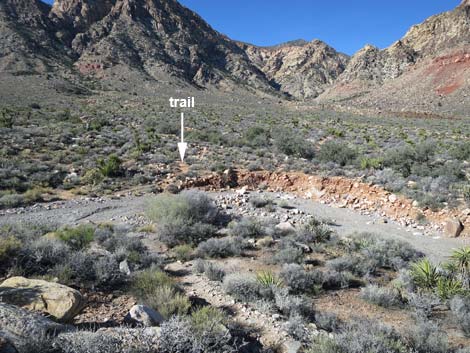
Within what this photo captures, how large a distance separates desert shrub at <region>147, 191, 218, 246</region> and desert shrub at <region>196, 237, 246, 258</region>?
56 centimetres

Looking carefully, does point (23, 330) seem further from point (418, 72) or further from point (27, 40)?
point (418, 72)

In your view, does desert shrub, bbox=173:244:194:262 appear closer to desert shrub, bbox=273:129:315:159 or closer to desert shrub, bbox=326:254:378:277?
desert shrub, bbox=326:254:378:277

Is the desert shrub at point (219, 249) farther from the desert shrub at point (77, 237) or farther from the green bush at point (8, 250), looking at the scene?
the green bush at point (8, 250)

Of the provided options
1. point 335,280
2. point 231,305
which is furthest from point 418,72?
point 231,305

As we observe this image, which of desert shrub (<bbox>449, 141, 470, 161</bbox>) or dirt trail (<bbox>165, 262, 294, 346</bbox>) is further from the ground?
desert shrub (<bbox>449, 141, 470, 161</bbox>)

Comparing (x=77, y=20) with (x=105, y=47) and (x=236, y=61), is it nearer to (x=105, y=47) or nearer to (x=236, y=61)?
(x=105, y=47)

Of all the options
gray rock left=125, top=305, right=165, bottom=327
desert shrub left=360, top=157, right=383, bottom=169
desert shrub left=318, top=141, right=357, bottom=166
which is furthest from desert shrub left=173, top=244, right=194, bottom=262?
desert shrub left=318, top=141, right=357, bottom=166

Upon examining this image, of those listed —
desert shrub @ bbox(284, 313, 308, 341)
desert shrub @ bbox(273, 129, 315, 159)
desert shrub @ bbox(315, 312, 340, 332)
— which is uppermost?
desert shrub @ bbox(273, 129, 315, 159)

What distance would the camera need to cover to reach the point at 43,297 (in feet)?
13.0

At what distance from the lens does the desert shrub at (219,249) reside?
750cm

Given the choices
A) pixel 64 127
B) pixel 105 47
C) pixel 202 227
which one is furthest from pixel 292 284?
pixel 105 47

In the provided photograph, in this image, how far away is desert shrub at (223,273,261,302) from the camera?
5.49 metres

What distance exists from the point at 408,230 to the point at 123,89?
2603 inches

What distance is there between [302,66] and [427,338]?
149970 millimetres
